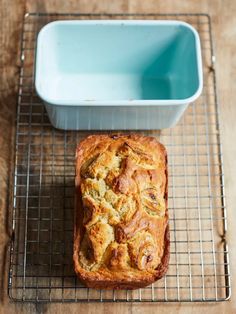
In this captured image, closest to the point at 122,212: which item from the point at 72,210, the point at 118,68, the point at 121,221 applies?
the point at 121,221

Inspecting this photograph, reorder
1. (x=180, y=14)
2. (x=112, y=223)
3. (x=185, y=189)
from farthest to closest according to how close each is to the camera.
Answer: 1. (x=180, y=14)
2. (x=185, y=189)
3. (x=112, y=223)

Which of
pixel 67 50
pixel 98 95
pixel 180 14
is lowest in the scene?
pixel 98 95

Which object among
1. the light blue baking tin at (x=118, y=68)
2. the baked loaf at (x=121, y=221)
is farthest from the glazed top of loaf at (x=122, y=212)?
the light blue baking tin at (x=118, y=68)

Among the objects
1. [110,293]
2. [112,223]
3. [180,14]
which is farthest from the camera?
[180,14]

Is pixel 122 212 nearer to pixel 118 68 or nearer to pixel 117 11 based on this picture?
pixel 118 68

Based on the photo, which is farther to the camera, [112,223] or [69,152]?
[69,152]

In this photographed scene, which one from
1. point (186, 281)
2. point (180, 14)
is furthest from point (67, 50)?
point (186, 281)

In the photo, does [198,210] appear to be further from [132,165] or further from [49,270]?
[49,270]
